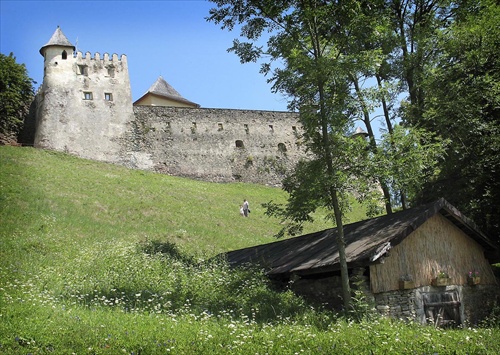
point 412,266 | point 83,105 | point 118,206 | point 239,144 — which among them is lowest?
point 412,266

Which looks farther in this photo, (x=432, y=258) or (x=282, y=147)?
(x=282, y=147)

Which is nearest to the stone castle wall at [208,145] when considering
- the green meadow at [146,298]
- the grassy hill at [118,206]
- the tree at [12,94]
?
the grassy hill at [118,206]

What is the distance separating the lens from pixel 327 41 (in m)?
12.1

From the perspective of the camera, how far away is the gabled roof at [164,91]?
4953 centimetres

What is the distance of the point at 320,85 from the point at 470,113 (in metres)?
6.16

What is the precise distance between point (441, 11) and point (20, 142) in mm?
32455

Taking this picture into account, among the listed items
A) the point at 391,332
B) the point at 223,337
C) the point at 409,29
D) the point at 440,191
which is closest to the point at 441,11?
the point at 409,29

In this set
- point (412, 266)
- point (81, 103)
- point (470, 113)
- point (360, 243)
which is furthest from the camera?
point (81, 103)

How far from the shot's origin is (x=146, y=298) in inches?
420

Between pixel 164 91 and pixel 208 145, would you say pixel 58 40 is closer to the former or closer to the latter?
pixel 164 91

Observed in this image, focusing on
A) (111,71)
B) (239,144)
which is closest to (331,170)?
(239,144)

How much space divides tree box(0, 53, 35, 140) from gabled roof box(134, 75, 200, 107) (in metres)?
12.5

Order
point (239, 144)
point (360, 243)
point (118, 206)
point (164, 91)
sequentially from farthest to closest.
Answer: point (164, 91), point (239, 144), point (118, 206), point (360, 243)

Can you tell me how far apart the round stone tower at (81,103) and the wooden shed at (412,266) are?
2885cm
